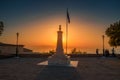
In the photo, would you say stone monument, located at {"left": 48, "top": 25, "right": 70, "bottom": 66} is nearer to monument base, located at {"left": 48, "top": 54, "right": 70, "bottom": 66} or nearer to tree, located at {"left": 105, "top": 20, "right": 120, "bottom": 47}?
monument base, located at {"left": 48, "top": 54, "right": 70, "bottom": 66}

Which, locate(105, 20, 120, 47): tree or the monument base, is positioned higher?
locate(105, 20, 120, 47): tree

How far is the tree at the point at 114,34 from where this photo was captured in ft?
181

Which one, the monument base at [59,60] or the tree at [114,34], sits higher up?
the tree at [114,34]

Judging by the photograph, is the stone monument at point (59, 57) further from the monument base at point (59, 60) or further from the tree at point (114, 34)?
the tree at point (114, 34)

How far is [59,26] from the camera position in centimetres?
3288

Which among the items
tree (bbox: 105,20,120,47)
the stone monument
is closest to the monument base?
the stone monument

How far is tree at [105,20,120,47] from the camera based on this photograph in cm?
5517

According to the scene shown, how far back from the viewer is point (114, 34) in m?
56.3

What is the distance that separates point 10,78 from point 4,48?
56250 millimetres

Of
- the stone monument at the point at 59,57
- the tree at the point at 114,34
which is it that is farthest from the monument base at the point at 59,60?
the tree at the point at 114,34

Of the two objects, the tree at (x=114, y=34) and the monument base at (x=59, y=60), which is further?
the tree at (x=114, y=34)

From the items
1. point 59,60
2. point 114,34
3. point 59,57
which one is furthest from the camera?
point 114,34

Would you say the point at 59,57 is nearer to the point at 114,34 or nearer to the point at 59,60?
the point at 59,60

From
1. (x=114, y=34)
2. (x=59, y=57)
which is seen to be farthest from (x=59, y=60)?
(x=114, y=34)
